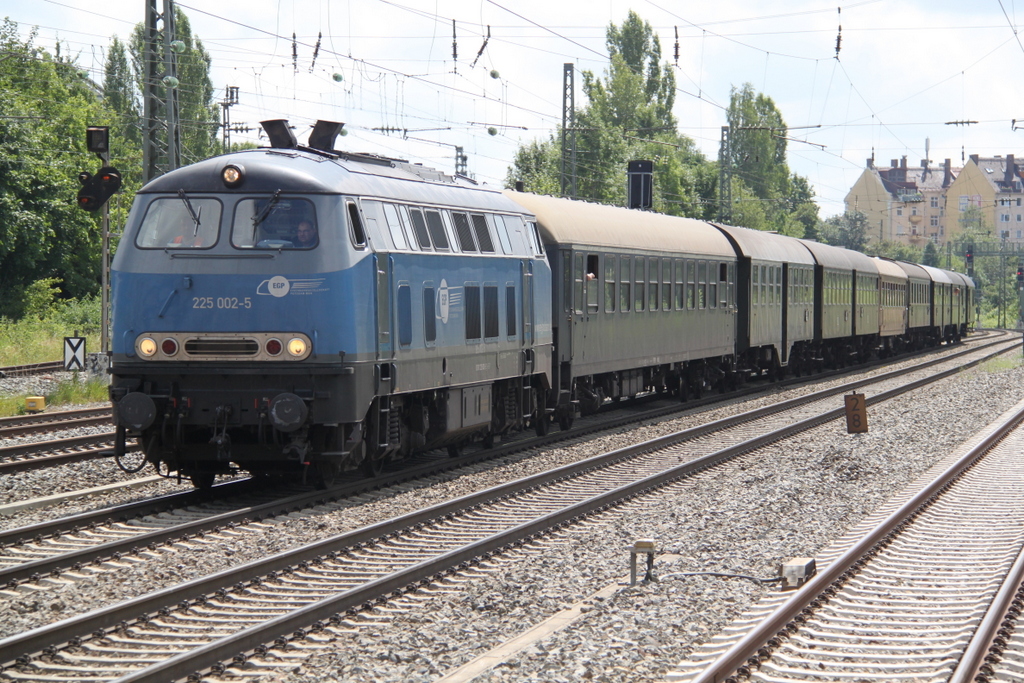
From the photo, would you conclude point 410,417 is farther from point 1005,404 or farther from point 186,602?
point 1005,404

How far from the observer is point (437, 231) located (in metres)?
14.0

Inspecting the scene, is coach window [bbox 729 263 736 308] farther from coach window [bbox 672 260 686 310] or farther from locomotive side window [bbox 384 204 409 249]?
locomotive side window [bbox 384 204 409 249]

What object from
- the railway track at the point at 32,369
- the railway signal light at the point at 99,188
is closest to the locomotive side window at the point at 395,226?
the railway signal light at the point at 99,188

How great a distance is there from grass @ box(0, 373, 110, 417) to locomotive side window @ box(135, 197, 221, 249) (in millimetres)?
10310

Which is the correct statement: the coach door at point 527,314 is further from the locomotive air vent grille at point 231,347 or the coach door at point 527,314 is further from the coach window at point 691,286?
the coach window at point 691,286

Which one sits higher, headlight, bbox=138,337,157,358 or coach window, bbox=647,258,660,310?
coach window, bbox=647,258,660,310

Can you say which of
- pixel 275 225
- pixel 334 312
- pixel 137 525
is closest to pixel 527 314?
pixel 334 312

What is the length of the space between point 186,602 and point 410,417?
599 cm

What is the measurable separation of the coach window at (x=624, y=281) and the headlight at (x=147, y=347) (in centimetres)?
1008

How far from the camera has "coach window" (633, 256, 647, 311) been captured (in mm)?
21266

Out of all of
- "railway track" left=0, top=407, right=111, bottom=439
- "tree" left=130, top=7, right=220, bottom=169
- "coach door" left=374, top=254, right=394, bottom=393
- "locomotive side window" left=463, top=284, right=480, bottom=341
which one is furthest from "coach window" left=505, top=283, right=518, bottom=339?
"tree" left=130, top=7, right=220, bottom=169

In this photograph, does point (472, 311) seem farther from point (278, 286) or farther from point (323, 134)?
point (278, 286)

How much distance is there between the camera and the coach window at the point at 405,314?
12.9 meters

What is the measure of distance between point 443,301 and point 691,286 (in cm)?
1108
